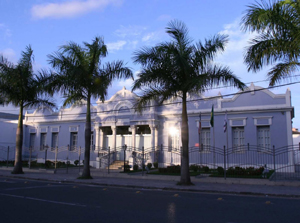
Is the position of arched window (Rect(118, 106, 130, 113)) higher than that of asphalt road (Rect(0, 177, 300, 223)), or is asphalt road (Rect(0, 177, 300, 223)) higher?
arched window (Rect(118, 106, 130, 113))

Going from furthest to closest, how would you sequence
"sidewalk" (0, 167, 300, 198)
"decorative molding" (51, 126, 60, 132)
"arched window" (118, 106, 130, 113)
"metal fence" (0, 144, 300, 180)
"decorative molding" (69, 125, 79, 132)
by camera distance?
"decorative molding" (51, 126, 60, 132)
"decorative molding" (69, 125, 79, 132)
"arched window" (118, 106, 130, 113)
"metal fence" (0, 144, 300, 180)
"sidewalk" (0, 167, 300, 198)

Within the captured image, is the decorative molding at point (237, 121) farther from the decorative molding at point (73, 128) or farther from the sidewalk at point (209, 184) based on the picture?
the decorative molding at point (73, 128)

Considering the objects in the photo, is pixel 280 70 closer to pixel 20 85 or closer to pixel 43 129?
pixel 20 85

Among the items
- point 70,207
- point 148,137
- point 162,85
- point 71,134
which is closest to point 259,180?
point 162,85

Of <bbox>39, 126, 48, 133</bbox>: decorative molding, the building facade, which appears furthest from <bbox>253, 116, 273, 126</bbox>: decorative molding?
<bbox>39, 126, 48, 133</bbox>: decorative molding

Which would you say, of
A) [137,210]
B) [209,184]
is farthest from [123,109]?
[137,210]

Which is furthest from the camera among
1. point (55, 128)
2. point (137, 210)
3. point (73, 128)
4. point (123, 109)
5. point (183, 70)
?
point (55, 128)

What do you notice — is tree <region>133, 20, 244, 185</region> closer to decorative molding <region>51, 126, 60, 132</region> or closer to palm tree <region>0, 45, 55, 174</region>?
palm tree <region>0, 45, 55, 174</region>

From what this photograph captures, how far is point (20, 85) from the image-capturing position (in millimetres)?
21422

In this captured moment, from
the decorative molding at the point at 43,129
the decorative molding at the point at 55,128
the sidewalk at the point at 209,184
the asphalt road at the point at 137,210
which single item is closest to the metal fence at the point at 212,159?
the sidewalk at the point at 209,184

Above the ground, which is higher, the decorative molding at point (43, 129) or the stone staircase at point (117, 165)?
the decorative molding at point (43, 129)

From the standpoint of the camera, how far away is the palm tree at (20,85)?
69.1ft

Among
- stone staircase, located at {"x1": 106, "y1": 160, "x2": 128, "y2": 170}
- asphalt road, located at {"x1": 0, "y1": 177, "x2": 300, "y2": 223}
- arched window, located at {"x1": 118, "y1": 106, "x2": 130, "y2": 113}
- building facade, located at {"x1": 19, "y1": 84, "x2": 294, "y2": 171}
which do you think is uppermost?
arched window, located at {"x1": 118, "y1": 106, "x2": 130, "y2": 113}

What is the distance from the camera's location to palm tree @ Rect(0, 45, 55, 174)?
21.0m
